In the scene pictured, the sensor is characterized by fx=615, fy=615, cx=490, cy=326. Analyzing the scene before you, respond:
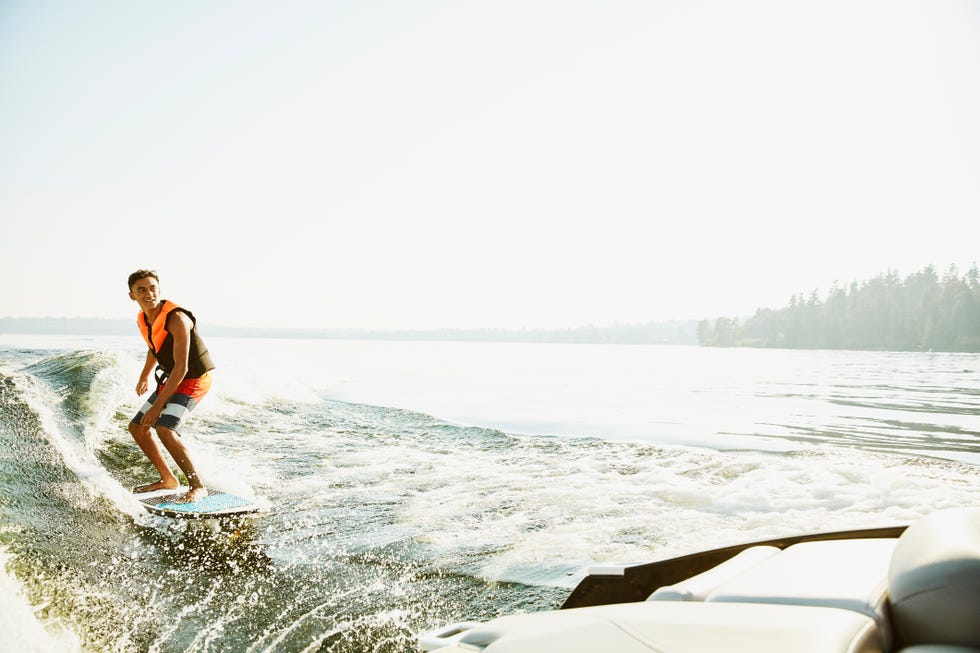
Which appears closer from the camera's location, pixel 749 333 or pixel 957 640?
pixel 957 640

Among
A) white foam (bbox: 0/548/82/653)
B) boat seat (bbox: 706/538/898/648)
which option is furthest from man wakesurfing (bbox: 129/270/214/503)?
boat seat (bbox: 706/538/898/648)

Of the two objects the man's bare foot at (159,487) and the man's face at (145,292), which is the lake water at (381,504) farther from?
the man's face at (145,292)

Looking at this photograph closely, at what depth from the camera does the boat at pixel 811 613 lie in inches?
63.1

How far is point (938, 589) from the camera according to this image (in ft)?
5.45

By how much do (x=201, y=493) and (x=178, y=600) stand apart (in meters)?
2.60

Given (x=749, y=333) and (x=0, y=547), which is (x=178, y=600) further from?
(x=749, y=333)

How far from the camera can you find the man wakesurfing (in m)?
6.91

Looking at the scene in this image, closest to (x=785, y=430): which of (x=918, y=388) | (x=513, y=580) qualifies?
(x=513, y=580)

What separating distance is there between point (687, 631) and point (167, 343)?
23.2 ft

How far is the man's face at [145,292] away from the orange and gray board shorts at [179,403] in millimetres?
973

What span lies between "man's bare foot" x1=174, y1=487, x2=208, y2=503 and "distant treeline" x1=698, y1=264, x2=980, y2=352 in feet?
454

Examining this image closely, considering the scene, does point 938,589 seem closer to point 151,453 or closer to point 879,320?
point 151,453

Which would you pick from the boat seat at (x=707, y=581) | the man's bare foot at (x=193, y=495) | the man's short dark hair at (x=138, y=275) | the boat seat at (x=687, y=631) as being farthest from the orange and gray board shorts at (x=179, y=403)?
the boat seat at (x=707, y=581)

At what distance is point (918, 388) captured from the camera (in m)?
25.3
